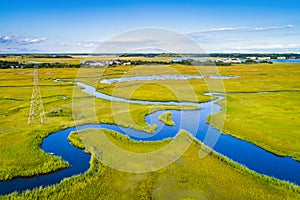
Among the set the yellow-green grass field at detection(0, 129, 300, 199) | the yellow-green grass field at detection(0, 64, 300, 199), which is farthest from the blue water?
the yellow-green grass field at detection(0, 129, 300, 199)

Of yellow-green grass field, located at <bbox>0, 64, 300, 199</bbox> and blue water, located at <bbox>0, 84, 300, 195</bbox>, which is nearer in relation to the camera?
yellow-green grass field, located at <bbox>0, 64, 300, 199</bbox>

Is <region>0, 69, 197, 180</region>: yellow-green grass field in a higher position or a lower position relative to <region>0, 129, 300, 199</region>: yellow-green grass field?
lower

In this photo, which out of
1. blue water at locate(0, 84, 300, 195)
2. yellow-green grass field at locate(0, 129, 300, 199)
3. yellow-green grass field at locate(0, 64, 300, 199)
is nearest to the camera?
yellow-green grass field at locate(0, 129, 300, 199)

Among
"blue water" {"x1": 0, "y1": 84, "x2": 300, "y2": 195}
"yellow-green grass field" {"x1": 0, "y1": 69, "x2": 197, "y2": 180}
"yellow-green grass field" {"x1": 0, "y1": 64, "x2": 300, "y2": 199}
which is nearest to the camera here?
"yellow-green grass field" {"x1": 0, "y1": 64, "x2": 300, "y2": 199}

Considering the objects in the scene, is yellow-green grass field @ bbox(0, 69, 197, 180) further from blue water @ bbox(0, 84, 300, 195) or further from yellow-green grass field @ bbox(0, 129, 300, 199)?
yellow-green grass field @ bbox(0, 129, 300, 199)

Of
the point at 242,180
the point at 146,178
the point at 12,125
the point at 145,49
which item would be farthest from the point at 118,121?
the point at 242,180

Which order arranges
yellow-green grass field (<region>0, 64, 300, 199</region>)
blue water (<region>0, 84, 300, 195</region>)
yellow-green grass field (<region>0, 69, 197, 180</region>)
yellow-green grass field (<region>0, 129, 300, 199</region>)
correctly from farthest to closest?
yellow-green grass field (<region>0, 69, 197, 180</region>)
blue water (<region>0, 84, 300, 195</region>)
yellow-green grass field (<region>0, 64, 300, 199</region>)
yellow-green grass field (<region>0, 129, 300, 199</region>)

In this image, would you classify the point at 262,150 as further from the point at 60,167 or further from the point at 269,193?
the point at 60,167

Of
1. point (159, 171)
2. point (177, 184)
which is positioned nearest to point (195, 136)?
point (159, 171)

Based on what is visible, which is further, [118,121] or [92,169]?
[118,121]
